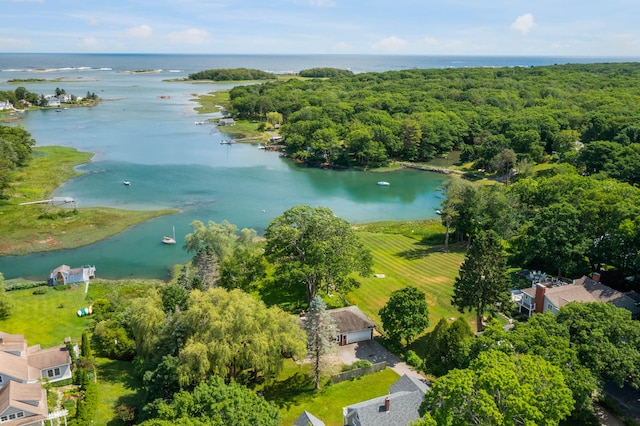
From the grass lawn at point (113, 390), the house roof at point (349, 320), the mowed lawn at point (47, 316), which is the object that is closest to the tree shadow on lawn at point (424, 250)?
the house roof at point (349, 320)

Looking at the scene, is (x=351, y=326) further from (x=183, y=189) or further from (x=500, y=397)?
(x=183, y=189)

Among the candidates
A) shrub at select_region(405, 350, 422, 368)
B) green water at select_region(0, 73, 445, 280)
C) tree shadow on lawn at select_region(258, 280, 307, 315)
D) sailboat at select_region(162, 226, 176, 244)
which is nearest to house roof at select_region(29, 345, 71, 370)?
tree shadow on lawn at select_region(258, 280, 307, 315)

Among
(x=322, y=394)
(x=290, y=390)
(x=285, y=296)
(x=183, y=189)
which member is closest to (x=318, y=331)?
(x=322, y=394)

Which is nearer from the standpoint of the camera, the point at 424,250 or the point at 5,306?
the point at 5,306

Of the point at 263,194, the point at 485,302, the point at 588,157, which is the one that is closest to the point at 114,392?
the point at 485,302

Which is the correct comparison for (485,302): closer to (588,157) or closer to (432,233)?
(432,233)

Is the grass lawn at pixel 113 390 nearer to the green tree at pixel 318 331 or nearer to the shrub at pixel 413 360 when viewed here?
the green tree at pixel 318 331
